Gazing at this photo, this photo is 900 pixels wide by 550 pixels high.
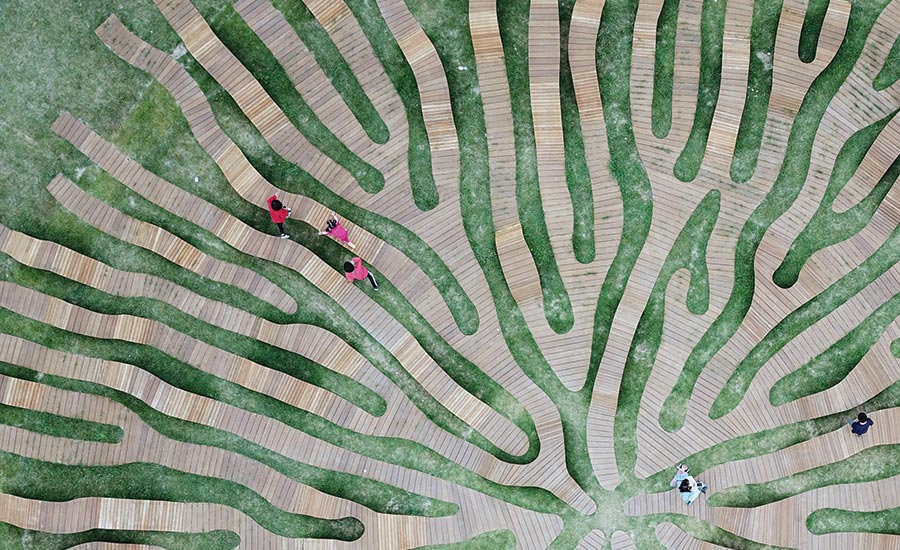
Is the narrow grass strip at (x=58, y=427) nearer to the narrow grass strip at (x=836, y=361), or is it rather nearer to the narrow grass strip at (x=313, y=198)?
the narrow grass strip at (x=313, y=198)

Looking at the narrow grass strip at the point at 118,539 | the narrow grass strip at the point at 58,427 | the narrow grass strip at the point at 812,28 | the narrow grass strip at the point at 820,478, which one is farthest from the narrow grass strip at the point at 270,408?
the narrow grass strip at the point at 812,28

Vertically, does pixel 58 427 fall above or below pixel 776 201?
below

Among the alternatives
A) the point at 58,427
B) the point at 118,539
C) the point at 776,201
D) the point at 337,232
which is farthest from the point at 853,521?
the point at 58,427

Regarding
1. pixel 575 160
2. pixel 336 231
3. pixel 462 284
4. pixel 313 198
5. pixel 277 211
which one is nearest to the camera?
pixel 277 211

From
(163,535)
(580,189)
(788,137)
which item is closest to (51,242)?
(163,535)

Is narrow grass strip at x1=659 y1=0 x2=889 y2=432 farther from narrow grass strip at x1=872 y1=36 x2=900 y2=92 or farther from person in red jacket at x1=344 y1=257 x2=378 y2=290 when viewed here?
person in red jacket at x1=344 y1=257 x2=378 y2=290

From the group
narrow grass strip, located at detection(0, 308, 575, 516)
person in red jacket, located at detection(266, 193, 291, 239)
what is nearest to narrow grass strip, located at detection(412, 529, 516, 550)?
narrow grass strip, located at detection(0, 308, 575, 516)

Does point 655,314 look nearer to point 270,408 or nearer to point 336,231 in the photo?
point 336,231
